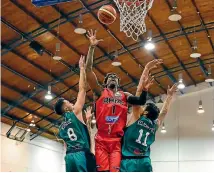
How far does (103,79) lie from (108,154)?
1691 centimetres

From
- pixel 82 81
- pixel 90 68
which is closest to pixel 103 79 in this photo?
pixel 90 68

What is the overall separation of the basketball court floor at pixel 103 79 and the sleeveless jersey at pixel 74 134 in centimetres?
1

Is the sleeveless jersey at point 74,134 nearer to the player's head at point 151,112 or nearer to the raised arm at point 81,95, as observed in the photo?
the raised arm at point 81,95

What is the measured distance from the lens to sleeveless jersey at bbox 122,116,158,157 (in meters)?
4.95

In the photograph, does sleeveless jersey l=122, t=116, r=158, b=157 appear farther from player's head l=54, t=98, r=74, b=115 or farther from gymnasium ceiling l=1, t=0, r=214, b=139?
gymnasium ceiling l=1, t=0, r=214, b=139

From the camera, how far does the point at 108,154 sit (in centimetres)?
499

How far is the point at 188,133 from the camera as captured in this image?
24.3m

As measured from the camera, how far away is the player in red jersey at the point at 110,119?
495 centimetres

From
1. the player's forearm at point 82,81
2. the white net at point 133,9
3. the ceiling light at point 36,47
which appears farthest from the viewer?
the ceiling light at point 36,47

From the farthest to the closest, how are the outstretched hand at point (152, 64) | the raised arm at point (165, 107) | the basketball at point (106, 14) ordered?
the basketball at point (106, 14)
the raised arm at point (165, 107)
the outstretched hand at point (152, 64)

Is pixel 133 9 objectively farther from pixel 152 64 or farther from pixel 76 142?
pixel 76 142

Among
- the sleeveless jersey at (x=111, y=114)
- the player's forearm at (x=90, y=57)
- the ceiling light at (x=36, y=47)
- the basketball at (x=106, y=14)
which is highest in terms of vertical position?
the ceiling light at (x=36, y=47)

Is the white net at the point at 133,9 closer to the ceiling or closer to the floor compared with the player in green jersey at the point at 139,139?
closer to the ceiling

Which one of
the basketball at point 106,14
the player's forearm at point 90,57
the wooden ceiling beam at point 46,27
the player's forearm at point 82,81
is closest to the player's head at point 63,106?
the player's forearm at point 82,81
